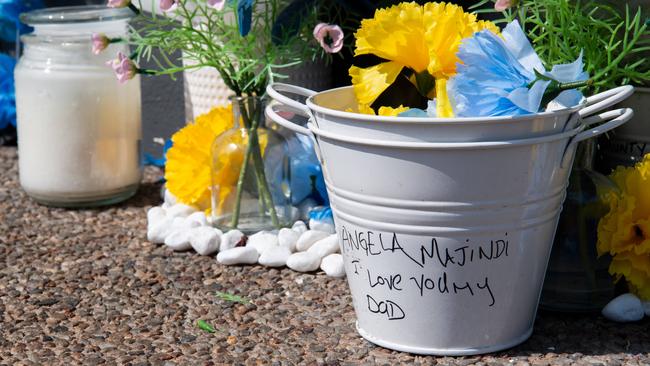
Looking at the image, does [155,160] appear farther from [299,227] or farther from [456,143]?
[456,143]

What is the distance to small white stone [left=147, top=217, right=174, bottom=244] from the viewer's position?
238 cm

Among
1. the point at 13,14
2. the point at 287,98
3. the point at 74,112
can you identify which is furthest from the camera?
the point at 13,14

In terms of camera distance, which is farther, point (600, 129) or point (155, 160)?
point (155, 160)

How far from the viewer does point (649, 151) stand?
204 centimetres

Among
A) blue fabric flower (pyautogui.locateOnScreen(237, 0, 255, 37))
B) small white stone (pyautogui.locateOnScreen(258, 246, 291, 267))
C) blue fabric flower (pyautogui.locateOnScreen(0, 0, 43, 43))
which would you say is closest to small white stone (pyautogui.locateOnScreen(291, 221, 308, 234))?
small white stone (pyautogui.locateOnScreen(258, 246, 291, 267))

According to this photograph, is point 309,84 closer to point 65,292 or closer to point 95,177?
point 95,177

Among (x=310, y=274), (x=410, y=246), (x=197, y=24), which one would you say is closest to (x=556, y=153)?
(x=410, y=246)

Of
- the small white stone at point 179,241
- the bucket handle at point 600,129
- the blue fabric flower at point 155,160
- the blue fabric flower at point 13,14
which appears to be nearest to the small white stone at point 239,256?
the small white stone at point 179,241

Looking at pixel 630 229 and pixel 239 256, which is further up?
pixel 630 229

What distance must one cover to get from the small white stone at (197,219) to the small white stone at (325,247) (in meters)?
0.35

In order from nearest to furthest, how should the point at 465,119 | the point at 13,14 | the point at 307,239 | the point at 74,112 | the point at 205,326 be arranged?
the point at 465,119
the point at 205,326
the point at 307,239
the point at 74,112
the point at 13,14

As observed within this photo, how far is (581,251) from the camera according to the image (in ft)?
6.10

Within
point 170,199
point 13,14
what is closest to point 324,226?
point 170,199

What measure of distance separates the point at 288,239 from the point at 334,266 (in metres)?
0.19
